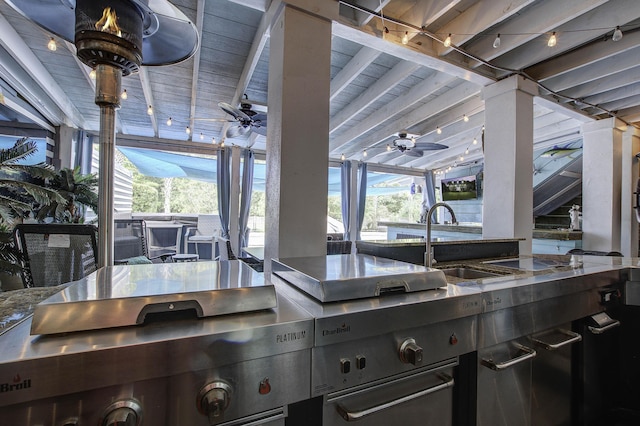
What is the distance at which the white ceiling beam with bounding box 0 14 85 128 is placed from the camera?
8.57 ft

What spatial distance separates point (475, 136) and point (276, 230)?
5.39 meters

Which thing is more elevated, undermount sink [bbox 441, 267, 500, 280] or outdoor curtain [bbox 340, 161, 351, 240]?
outdoor curtain [bbox 340, 161, 351, 240]

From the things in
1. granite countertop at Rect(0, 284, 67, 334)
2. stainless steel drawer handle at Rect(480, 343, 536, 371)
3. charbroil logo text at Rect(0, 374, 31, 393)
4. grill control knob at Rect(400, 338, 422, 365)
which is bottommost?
stainless steel drawer handle at Rect(480, 343, 536, 371)

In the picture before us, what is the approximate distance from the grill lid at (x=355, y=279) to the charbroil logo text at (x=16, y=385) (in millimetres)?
687

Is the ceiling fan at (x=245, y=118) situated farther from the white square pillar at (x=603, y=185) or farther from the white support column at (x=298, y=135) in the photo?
the white square pillar at (x=603, y=185)

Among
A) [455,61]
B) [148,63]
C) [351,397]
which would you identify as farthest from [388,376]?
[455,61]

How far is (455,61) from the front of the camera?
2715 millimetres

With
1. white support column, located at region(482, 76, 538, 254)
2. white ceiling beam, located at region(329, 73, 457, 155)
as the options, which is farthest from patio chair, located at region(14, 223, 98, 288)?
white ceiling beam, located at region(329, 73, 457, 155)

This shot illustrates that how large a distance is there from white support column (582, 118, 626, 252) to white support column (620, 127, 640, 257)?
0.39ft

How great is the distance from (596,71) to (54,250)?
4.92 metres

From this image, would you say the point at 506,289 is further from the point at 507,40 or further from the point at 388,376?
the point at 507,40

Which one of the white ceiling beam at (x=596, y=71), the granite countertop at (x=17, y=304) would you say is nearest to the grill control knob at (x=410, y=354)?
the granite countertop at (x=17, y=304)

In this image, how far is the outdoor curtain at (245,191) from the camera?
6223 mm

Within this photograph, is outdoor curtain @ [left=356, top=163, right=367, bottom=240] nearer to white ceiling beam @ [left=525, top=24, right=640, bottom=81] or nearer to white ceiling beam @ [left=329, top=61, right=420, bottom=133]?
white ceiling beam @ [left=329, top=61, right=420, bottom=133]
